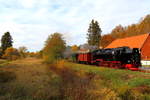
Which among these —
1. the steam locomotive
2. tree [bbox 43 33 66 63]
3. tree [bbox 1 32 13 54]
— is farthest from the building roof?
tree [bbox 1 32 13 54]

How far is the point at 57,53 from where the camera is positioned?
1389 inches

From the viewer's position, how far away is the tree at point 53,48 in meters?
34.7

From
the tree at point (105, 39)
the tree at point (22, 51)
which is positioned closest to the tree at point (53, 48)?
the tree at point (105, 39)

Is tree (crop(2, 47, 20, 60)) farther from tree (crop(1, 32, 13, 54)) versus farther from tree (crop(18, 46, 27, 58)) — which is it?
tree (crop(18, 46, 27, 58))

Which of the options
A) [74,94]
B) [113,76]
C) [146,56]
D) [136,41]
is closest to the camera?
[74,94]

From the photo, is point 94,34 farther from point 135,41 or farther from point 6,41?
point 6,41

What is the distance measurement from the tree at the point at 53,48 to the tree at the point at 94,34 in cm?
3609

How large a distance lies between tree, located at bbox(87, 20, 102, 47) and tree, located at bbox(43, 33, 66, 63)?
36.1m

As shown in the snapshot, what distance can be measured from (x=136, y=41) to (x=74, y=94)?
106 feet

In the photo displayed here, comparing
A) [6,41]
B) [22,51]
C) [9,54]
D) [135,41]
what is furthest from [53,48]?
[22,51]

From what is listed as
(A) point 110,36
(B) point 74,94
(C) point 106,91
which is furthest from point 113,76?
(A) point 110,36

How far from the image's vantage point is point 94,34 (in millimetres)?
69875

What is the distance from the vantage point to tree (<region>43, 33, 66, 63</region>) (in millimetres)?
34719

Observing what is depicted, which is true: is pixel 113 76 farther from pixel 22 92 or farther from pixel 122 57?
pixel 22 92
